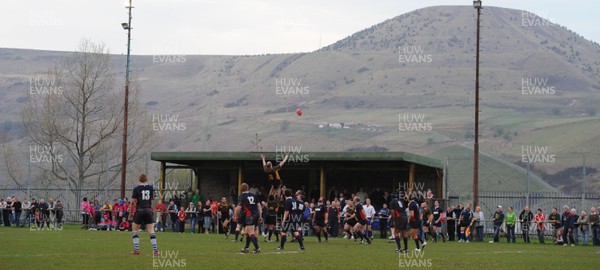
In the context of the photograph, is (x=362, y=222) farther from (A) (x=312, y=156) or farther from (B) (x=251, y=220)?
(A) (x=312, y=156)

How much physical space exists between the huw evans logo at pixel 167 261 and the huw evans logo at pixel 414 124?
11163 centimetres

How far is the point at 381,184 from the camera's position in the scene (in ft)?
150

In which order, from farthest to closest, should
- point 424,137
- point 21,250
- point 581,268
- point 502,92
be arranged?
point 502,92
point 424,137
point 21,250
point 581,268

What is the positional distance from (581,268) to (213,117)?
144 m

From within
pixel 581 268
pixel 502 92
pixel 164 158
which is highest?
pixel 502 92

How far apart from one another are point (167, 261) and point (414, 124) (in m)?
117

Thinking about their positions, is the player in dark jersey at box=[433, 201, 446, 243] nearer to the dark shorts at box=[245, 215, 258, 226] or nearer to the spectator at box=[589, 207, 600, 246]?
the spectator at box=[589, 207, 600, 246]

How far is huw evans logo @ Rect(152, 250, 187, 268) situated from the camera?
61.9ft

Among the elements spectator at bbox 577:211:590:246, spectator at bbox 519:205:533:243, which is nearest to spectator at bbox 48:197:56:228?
spectator at bbox 519:205:533:243

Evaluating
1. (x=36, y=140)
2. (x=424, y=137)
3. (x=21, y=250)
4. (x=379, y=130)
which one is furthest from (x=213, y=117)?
(x=21, y=250)

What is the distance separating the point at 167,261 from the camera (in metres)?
19.8

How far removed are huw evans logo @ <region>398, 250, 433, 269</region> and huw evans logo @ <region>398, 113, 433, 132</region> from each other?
10706 centimetres

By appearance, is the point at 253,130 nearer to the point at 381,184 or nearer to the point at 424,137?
the point at 424,137

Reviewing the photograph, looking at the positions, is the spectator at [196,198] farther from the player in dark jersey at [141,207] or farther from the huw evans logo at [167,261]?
the huw evans logo at [167,261]
